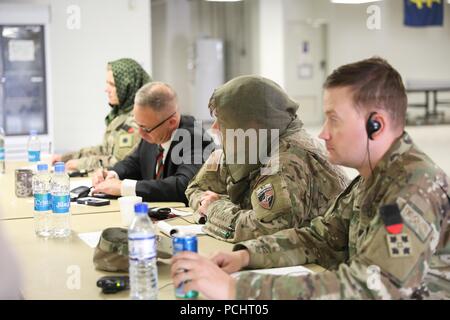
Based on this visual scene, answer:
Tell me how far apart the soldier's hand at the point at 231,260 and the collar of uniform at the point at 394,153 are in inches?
18.8

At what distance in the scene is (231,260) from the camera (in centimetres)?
173

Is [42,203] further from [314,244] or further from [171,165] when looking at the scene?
[171,165]

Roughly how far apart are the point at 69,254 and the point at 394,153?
3.75ft

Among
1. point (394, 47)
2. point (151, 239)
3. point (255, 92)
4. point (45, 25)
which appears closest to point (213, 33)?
point (394, 47)

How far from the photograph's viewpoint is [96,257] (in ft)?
5.93

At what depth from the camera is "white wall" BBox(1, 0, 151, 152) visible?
271 inches

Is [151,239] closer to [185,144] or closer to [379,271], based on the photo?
[379,271]

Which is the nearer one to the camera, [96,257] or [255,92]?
[96,257]

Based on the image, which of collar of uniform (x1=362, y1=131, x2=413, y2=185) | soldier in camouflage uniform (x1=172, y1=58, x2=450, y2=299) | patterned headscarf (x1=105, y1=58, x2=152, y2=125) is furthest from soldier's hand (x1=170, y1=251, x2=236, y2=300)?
patterned headscarf (x1=105, y1=58, x2=152, y2=125)

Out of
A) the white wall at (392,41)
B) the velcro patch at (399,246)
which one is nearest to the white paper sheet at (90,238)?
the velcro patch at (399,246)

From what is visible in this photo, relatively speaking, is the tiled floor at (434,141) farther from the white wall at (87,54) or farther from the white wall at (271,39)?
the white wall at (87,54)

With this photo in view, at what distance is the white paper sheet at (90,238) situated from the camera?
7.09 feet

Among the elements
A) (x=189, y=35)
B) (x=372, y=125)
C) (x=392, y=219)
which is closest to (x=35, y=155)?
(x=372, y=125)
